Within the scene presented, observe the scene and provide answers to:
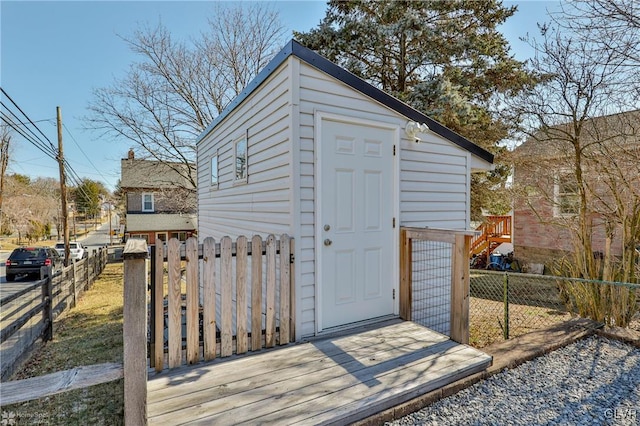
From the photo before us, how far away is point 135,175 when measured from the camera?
20.8m

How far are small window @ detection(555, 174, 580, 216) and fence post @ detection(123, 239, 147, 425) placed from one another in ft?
20.4

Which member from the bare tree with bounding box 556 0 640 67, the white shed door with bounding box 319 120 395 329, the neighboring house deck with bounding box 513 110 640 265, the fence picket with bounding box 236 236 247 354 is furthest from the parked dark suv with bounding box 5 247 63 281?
the bare tree with bounding box 556 0 640 67

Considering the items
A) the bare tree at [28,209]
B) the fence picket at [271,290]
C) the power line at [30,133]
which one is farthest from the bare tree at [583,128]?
the bare tree at [28,209]

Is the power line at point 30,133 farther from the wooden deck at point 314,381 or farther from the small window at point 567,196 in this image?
the small window at point 567,196

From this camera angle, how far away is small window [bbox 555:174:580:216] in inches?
212

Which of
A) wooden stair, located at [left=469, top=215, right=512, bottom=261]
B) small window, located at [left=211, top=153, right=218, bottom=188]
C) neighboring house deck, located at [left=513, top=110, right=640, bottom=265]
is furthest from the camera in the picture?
wooden stair, located at [left=469, top=215, right=512, bottom=261]

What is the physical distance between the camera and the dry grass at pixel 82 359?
3.07 meters

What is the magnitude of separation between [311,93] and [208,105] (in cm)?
1162

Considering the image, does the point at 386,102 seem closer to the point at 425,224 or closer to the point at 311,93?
the point at 311,93

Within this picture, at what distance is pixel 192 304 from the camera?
111 inches

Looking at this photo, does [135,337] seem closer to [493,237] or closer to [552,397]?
[552,397]

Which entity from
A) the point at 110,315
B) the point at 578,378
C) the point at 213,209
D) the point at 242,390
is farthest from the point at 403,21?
the point at 110,315

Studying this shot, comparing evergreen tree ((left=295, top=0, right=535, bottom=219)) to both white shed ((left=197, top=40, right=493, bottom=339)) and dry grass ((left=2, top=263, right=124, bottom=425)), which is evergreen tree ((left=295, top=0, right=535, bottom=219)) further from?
dry grass ((left=2, top=263, right=124, bottom=425))

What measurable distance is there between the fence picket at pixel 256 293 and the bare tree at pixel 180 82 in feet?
38.3
